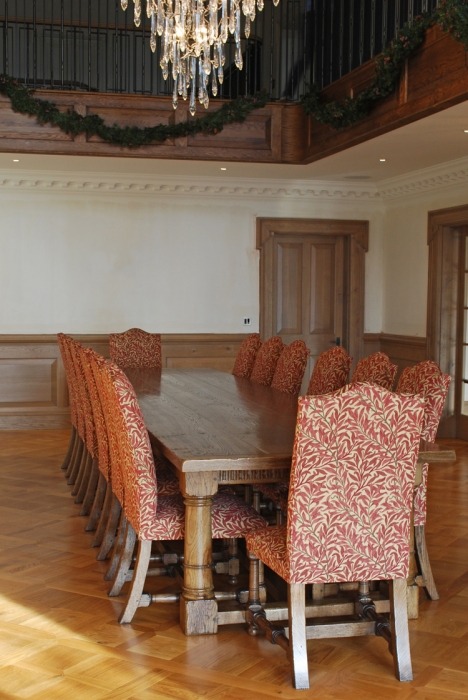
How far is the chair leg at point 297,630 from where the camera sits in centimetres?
297

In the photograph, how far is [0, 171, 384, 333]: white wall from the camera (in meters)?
8.65

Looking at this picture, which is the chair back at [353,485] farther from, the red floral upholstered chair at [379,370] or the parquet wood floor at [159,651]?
the red floral upholstered chair at [379,370]

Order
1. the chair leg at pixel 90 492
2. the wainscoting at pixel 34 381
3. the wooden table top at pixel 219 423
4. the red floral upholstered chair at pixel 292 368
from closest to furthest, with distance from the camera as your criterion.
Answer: the wooden table top at pixel 219 423, the chair leg at pixel 90 492, the red floral upholstered chair at pixel 292 368, the wainscoting at pixel 34 381

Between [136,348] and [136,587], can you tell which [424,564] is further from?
[136,348]

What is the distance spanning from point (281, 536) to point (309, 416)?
2.04 feet

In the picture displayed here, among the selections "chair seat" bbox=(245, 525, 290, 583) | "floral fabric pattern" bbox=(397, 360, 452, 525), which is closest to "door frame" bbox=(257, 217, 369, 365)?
"floral fabric pattern" bbox=(397, 360, 452, 525)

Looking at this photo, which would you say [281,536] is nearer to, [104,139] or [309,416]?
[309,416]

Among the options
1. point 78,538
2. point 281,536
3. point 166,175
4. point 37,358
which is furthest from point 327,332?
point 281,536

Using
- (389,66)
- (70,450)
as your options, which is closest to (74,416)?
(70,450)

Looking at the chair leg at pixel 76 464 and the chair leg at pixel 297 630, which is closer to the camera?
the chair leg at pixel 297 630

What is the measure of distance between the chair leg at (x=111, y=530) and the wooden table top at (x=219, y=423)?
19.7 inches

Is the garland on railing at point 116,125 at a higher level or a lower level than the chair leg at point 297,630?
higher

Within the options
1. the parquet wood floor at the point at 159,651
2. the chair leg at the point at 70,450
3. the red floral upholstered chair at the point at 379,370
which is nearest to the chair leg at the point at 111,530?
the parquet wood floor at the point at 159,651

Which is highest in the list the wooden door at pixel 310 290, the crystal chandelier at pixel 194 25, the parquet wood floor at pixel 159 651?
the crystal chandelier at pixel 194 25
